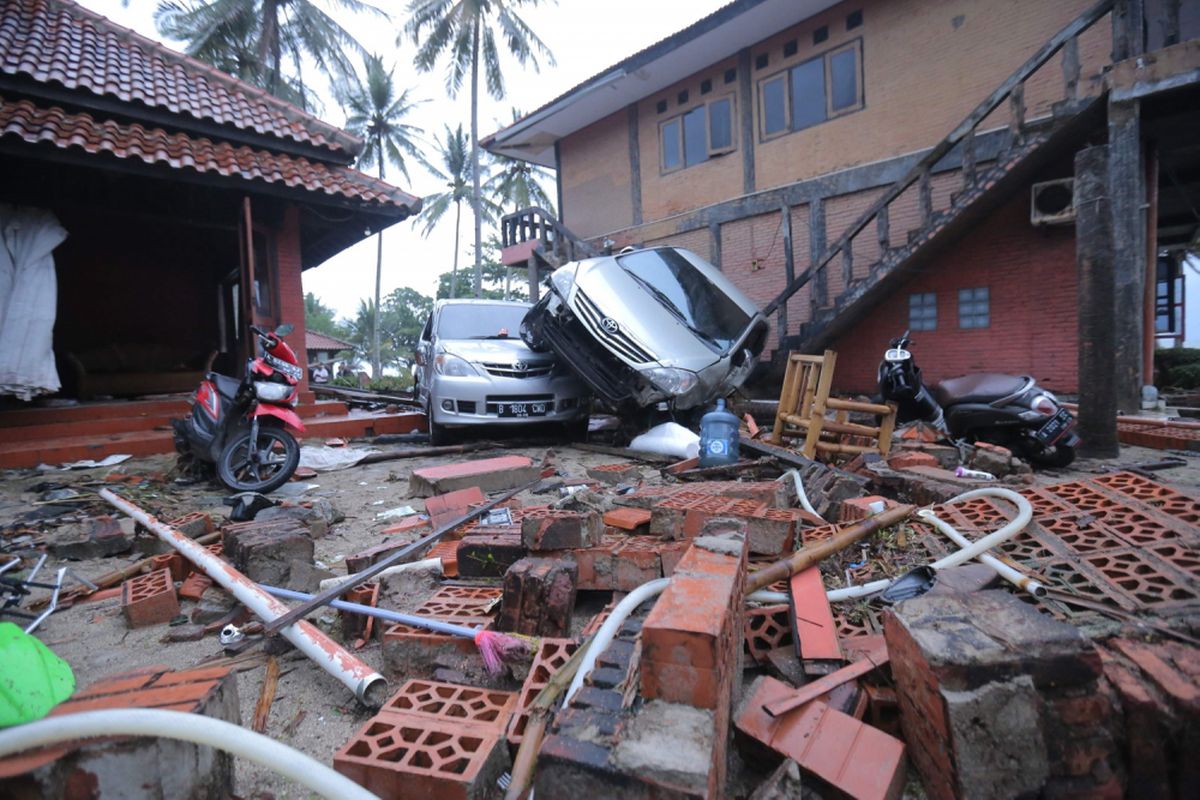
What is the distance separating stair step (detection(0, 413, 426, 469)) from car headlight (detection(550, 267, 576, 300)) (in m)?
3.26

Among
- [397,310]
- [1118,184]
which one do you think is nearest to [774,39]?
[1118,184]

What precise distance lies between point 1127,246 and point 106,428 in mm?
12244

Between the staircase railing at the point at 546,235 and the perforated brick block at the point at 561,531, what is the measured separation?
11797 mm

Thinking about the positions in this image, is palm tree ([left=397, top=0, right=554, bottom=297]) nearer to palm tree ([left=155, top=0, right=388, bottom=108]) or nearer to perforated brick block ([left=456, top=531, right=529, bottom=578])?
palm tree ([left=155, top=0, right=388, bottom=108])

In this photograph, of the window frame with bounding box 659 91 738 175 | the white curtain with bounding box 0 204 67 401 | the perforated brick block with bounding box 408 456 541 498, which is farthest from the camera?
the window frame with bounding box 659 91 738 175

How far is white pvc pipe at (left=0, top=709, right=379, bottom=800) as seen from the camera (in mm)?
1058

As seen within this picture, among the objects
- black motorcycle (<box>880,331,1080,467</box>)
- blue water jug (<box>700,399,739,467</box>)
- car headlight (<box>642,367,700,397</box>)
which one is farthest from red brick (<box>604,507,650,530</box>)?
black motorcycle (<box>880,331,1080,467</box>)

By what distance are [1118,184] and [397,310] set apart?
52.6 meters

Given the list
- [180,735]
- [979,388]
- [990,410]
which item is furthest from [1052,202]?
[180,735]

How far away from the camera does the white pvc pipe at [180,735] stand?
106 centimetres

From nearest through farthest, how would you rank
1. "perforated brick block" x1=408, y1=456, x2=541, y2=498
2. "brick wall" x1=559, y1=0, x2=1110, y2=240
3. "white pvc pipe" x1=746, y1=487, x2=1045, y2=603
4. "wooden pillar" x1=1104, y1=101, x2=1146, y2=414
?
1. "white pvc pipe" x1=746, y1=487, x2=1045, y2=603
2. "perforated brick block" x1=408, y1=456, x2=541, y2=498
3. "wooden pillar" x1=1104, y1=101, x2=1146, y2=414
4. "brick wall" x1=559, y1=0, x2=1110, y2=240

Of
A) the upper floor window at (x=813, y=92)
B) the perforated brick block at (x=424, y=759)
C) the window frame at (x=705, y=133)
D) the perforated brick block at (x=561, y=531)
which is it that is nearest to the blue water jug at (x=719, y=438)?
the perforated brick block at (x=561, y=531)

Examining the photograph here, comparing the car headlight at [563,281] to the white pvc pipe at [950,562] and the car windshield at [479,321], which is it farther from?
the white pvc pipe at [950,562]

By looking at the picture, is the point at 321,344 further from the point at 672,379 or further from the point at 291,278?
the point at 672,379
